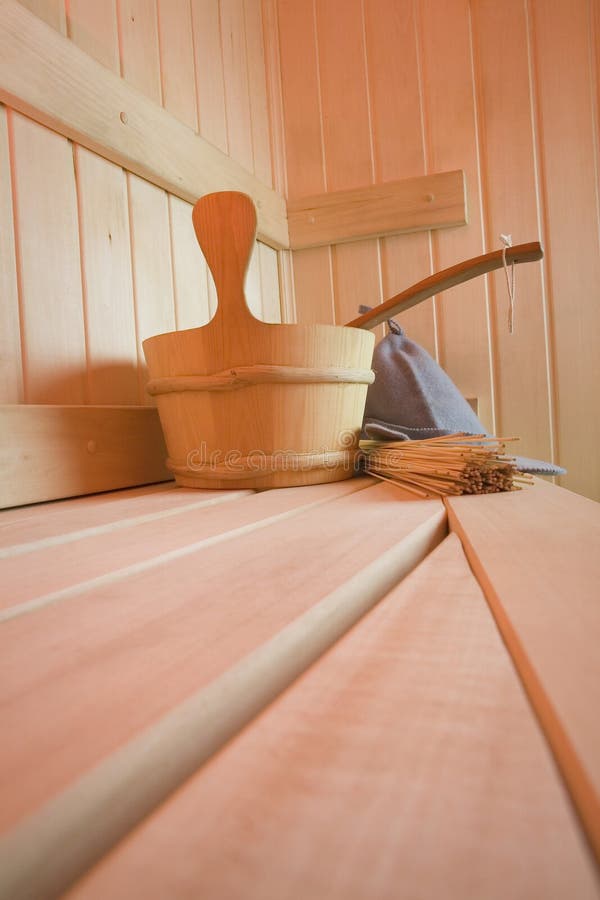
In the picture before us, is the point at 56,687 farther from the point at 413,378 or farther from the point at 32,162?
the point at 413,378

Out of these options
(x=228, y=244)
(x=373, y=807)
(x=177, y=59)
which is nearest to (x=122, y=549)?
(x=373, y=807)

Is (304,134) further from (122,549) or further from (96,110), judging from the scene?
(122,549)

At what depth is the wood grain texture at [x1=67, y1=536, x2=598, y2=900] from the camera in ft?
0.39

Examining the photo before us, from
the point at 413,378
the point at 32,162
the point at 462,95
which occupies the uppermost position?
the point at 462,95

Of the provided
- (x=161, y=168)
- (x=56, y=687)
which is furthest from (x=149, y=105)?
(x=56, y=687)

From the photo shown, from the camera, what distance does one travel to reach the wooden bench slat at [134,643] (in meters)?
0.16

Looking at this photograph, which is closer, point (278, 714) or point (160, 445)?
point (278, 714)

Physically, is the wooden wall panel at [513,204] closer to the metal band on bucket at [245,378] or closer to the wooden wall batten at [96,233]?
the wooden wall batten at [96,233]

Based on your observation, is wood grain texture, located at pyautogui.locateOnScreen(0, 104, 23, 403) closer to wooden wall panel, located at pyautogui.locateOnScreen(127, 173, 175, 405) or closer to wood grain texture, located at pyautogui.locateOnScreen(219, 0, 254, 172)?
wooden wall panel, located at pyautogui.locateOnScreen(127, 173, 175, 405)

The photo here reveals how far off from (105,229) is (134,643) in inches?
36.0

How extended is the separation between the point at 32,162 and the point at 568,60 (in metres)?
1.31

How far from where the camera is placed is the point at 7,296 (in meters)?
0.81

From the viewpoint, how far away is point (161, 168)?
3.67 ft

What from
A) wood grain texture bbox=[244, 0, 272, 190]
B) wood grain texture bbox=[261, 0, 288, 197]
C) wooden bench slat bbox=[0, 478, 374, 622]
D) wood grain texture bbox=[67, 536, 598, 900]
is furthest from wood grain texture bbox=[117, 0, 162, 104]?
wood grain texture bbox=[67, 536, 598, 900]
